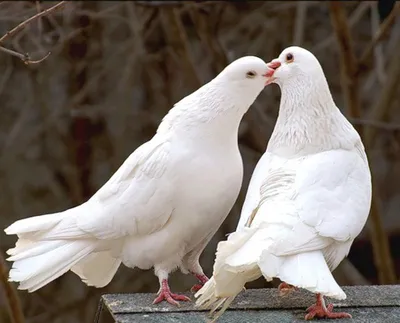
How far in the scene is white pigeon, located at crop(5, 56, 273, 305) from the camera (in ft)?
15.5

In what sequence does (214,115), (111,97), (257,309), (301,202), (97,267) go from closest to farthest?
(301,202) → (257,309) → (214,115) → (97,267) → (111,97)

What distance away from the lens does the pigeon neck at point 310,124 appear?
4.61 m

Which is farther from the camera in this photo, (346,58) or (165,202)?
(346,58)

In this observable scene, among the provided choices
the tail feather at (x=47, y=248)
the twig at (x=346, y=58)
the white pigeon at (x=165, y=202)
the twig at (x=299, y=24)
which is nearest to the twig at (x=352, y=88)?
the twig at (x=346, y=58)

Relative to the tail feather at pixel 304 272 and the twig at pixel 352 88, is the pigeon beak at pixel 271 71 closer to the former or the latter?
the tail feather at pixel 304 272

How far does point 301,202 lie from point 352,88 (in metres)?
4.05

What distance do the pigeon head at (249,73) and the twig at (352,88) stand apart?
3.29 m

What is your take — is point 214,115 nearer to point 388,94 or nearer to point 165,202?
point 165,202

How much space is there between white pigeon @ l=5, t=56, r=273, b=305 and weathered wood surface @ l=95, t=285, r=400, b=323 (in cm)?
15

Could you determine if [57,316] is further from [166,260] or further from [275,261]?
[275,261]

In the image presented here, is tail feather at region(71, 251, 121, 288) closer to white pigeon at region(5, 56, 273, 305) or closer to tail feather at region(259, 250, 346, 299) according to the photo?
white pigeon at region(5, 56, 273, 305)

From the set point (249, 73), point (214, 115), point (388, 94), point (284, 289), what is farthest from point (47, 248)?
point (388, 94)

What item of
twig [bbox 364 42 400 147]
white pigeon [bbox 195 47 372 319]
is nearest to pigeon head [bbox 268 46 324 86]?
white pigeon [bbox 195 47 372 319]

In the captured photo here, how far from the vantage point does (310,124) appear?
462 centimetres
